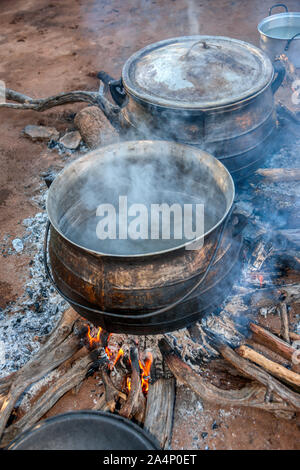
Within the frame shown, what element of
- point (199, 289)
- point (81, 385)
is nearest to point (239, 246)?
point (199, 289)

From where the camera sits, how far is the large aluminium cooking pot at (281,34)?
565cm

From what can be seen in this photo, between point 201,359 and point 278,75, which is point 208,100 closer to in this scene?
point 278,75

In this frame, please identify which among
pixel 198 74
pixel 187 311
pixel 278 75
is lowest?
pixel 187 311

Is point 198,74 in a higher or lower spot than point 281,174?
higher

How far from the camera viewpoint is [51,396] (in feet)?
9.55

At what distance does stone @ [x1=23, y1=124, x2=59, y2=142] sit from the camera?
6090 mm

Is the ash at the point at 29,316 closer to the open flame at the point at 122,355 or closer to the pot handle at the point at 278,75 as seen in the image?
the open flame at the point at 122,355

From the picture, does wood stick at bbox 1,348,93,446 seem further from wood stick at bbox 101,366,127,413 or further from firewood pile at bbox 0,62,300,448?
wood stick at bbox 101,366,127,413

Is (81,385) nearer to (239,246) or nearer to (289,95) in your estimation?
(239,246)

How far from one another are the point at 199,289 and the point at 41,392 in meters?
1.77

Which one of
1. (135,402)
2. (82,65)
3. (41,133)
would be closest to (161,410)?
(135,402)

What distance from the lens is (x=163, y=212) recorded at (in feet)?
10.7

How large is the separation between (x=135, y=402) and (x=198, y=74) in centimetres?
305

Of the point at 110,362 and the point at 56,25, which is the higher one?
the point at 56,25
